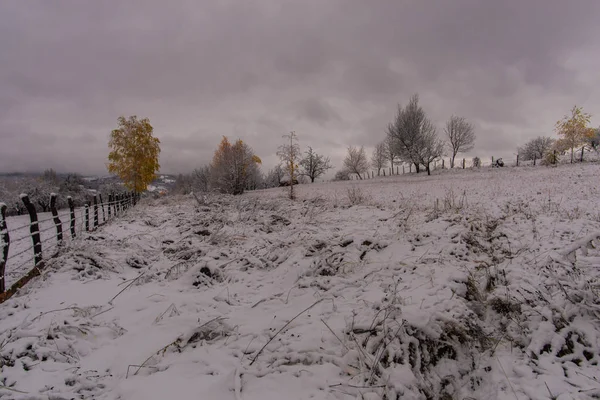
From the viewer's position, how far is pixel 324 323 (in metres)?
3.06

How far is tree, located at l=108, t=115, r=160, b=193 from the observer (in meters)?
25.8

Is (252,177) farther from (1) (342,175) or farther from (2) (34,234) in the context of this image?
(2) (34,234)

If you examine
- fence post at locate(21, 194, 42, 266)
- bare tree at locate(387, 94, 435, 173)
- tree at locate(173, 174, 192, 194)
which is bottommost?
fence post at locate(21, 194, 42, 266)

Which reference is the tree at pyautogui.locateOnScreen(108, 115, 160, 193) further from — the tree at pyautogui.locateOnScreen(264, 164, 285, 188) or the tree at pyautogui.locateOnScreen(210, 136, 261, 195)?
the tree at pyautogui.locateOnScreen(264, 164, 285, 188)

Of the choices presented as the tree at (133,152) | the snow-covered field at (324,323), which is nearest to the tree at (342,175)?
the tree at (133,152)

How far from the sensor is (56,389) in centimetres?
217

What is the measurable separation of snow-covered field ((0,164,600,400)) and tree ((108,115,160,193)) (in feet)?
81.9

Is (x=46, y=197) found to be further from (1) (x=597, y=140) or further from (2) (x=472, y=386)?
(1) (x=597, y=140)

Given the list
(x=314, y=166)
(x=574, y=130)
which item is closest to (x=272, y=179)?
(x=314, y=166)

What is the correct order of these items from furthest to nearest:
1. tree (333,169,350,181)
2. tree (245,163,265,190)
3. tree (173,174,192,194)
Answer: tree (333,169,350,181) → tree (173,174,192,194) → tree (245,163,265,190)

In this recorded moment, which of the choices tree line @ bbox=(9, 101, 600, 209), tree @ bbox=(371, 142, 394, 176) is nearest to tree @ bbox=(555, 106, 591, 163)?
tree line @ bbox=(9, 101, 600, 209)

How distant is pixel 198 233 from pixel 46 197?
46978 mm

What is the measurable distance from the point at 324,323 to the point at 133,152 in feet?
98.4

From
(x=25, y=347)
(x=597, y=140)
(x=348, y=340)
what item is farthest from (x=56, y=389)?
(x=597, y=140)
